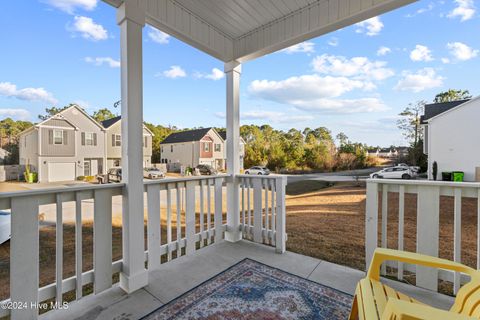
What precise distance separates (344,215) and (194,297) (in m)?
4.50

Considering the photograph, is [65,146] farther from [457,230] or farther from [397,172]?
[397,172]

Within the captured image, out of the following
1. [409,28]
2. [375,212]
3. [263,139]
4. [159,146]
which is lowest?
[375,212]

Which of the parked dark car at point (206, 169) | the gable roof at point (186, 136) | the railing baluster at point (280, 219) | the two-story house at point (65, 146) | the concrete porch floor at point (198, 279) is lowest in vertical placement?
the concrete porch floor at point (198, 279)

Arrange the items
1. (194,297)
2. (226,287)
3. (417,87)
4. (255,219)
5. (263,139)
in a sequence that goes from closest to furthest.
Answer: (194,297) → (226,287) → (255,219) → (417,87) → (263,139)

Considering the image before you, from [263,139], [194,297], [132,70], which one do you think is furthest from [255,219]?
[263,139]

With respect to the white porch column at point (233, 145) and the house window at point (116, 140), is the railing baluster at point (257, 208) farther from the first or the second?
the house window at point (116, 140)

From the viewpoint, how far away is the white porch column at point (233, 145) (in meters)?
3.18

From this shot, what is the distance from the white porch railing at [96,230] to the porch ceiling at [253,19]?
1.71m

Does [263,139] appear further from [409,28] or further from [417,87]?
[409,28]

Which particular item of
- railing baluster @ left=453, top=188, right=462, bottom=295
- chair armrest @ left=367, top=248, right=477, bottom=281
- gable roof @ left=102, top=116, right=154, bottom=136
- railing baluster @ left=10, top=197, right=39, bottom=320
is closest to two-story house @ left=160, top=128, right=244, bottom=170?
gable roof @ left=102, top=116, right=154, bottom=136

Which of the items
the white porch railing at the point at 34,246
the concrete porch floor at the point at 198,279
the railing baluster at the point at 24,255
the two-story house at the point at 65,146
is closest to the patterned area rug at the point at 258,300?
the concrete porch floor at the point at 198,279

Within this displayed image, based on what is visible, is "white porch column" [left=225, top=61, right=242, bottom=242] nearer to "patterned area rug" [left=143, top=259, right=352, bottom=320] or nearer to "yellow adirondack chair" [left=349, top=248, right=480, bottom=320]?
"patterned area rug" [left=143, top=259, right=352, bottom=320]

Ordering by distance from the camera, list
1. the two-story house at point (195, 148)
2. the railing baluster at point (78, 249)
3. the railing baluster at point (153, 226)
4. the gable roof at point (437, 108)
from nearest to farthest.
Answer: the railing baluster at point (78, 249)
the railing baluster at point (153, 226)
the two-story house at point (195, 148)
the gable roof at point (437, 108)

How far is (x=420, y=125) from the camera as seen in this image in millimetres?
6848
